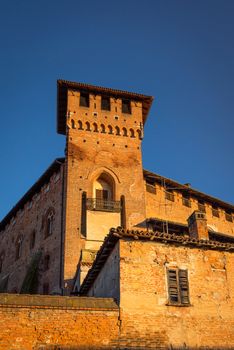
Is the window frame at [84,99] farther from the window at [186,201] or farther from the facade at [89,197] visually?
the window at [186,201]

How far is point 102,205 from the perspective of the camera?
81.2ft

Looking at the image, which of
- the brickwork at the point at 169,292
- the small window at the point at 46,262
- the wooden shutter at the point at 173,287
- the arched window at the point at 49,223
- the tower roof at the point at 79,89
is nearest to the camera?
the brickwork at the point at 169,292

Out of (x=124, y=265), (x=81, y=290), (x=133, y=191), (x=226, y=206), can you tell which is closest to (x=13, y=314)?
(x=124, y=265)

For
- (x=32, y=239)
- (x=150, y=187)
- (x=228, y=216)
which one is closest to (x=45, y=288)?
(x=32, y=239)

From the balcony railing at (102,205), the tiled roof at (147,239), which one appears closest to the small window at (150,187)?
the balcony railing at (102,205)

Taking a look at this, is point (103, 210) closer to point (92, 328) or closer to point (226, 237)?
point (226, 237)

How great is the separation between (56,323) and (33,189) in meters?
18.7

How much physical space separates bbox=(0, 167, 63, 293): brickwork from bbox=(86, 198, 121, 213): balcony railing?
1.89 m

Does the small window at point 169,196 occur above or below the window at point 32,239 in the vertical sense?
above

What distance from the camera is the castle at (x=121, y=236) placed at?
13.7 meters

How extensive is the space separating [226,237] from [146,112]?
378 inches

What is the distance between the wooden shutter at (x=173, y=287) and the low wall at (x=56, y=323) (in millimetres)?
1924

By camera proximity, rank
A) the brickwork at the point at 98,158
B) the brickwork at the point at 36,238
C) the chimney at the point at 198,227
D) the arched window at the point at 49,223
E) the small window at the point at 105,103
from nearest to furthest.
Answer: the chimney at the point at 198,227
the brickwork at the point at 98,158
the brickwork at the point at 36,238
the arched window at the point at 49,223
the small window at the point at 105,103

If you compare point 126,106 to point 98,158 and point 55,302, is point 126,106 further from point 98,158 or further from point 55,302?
point 55,302
